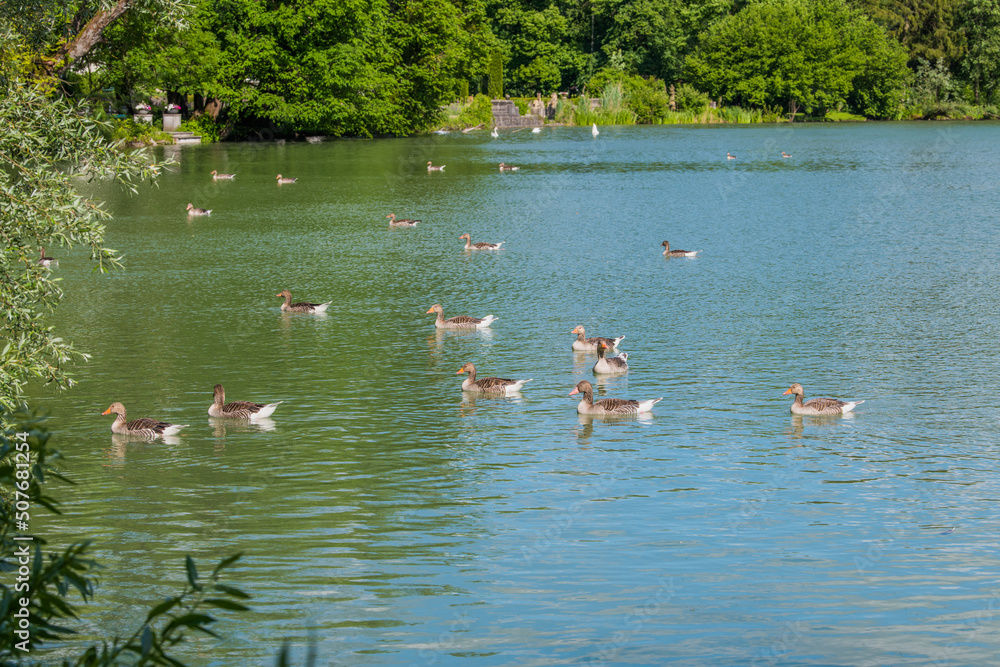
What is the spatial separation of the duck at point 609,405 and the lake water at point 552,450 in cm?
20

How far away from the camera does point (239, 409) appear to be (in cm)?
1797

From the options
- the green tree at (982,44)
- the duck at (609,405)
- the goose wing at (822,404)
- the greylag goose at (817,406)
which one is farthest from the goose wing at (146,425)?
the green tree at (982,44)

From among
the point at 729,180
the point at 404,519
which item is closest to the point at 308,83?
the point at 729,180

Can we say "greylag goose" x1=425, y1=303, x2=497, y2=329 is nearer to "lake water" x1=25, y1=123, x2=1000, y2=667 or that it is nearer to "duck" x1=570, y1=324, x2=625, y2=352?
"lake water" x1=25, y1=123, x2=1000, y2=667

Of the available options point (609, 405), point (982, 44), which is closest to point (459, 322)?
point (609, 405)

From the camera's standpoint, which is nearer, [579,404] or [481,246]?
[579,404]

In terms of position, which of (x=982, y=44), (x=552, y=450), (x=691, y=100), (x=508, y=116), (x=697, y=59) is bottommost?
(x=552, y=450)

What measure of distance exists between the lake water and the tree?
8771 cm

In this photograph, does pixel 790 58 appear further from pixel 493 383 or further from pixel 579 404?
pixel 579 404

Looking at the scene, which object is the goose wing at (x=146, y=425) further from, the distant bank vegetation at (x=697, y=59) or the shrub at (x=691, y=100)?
the shrub at (x=691, y=100)

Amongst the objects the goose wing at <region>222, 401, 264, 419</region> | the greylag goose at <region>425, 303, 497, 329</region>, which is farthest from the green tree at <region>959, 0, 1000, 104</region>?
the goose wing at <region>222, 401, 264, 419</region>

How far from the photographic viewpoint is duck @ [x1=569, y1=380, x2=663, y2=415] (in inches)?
719

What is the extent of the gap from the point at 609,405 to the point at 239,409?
604 cm

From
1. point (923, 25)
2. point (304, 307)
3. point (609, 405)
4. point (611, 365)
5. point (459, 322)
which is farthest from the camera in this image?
point (923, 25)
